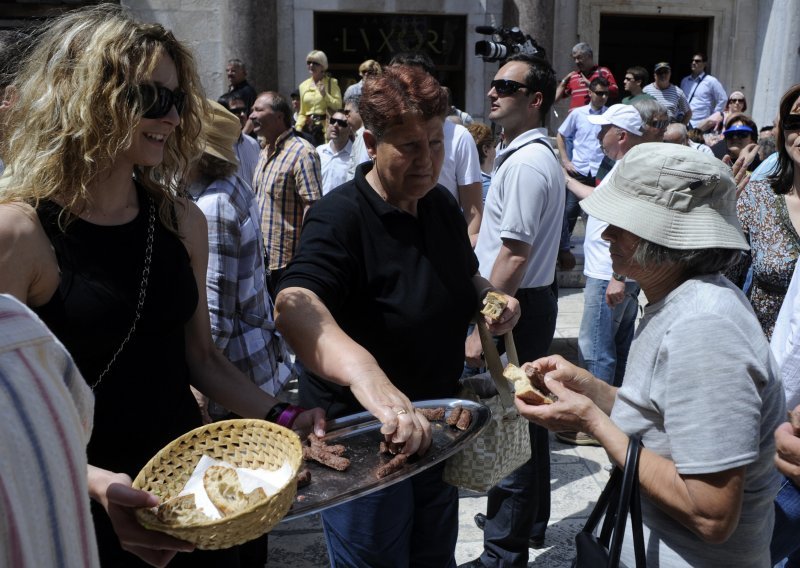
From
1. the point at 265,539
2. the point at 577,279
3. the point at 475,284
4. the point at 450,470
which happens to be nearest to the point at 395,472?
the point at 450,470

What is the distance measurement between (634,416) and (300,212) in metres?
4.08

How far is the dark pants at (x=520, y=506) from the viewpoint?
3432mm

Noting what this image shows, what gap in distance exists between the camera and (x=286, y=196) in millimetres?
5605

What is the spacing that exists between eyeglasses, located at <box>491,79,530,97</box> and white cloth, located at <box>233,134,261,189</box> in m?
2.29

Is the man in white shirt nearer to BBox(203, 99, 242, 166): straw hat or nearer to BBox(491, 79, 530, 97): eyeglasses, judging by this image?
BBox(491, 79, 530, 97): eyeglasses

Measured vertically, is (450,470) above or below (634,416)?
below

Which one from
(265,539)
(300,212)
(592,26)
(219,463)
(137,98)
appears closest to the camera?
(219,463)

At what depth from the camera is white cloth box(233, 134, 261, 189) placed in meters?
5.75

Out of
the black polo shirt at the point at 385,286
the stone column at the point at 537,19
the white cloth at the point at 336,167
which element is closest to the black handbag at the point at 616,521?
the black polo shirt at the point at 385,286

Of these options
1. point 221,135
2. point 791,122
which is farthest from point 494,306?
point 791,122

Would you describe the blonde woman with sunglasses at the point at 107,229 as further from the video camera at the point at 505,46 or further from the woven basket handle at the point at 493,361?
the video camera at the point at 505,46

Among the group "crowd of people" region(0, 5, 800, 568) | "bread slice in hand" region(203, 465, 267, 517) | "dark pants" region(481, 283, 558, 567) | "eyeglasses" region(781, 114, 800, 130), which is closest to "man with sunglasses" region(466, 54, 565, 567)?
"dark pants" region(481, 283, 558, 567)

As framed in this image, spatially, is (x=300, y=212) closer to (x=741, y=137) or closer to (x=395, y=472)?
(x=395, y=472)

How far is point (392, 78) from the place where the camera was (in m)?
2.35
